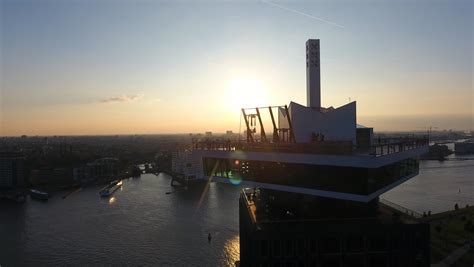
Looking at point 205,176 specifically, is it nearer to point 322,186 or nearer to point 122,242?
point 322,186

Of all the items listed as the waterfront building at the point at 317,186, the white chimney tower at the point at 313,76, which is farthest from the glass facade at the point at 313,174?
the white chimney tower at the point at 313,76

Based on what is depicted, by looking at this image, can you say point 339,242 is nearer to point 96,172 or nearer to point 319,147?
point 319,147

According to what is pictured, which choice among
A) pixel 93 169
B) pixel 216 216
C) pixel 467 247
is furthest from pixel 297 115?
pixel 93 169

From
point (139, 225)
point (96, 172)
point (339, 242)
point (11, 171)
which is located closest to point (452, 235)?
point (339, 242)

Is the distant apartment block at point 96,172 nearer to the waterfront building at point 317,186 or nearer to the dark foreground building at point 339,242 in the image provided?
the waterfront building at point 317,186

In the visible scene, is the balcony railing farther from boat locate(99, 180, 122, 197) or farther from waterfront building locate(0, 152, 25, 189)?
waterfront building locate(0, 152, 25, 189)

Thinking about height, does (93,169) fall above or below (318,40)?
below
